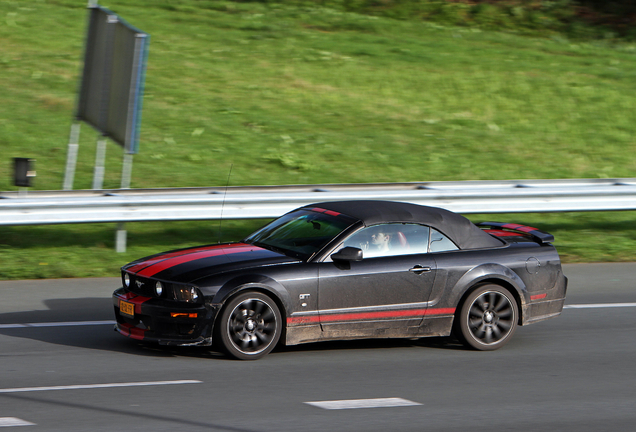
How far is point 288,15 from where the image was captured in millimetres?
25156

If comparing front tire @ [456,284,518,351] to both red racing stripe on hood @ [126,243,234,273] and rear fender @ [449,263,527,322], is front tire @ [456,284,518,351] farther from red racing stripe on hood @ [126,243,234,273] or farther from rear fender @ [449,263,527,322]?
red racing stripe on hood @ [126,243,234,273]

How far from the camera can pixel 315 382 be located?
6910 mm

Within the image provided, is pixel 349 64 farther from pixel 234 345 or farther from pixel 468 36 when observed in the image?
pixel 234 345

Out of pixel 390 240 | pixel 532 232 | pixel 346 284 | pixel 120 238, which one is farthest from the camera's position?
pixel 120 238

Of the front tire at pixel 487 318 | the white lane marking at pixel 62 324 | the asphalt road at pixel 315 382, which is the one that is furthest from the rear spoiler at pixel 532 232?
the white lane marking at pixel 62 324

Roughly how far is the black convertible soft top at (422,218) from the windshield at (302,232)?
0.14 metres

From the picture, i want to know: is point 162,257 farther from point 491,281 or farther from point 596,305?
point 596,305

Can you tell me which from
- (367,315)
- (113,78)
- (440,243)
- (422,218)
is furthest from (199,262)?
(113,78)

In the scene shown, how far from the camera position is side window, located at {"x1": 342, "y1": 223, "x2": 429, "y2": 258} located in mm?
7840

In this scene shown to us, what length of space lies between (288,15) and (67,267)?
50.8 ft

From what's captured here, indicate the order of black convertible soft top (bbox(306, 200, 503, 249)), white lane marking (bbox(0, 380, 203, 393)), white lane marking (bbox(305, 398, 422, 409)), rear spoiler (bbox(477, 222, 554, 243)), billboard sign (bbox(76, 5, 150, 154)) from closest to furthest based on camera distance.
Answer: white lane marking (bbox(305, 398, 422, 409)), white lane marking (bbox(0, 380, 203, 393)), black convertible soft top (bbox(306, 200, 503, 249)), rear spoiler (bbox(477, 222, 554, 243)), billboard sign (bbox(76, 5, 150, 154))

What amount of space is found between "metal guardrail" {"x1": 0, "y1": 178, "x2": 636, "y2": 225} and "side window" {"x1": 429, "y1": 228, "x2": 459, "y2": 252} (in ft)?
13.5

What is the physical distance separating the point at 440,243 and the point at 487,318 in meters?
0.82

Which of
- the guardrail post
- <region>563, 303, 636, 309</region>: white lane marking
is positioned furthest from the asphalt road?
the guardrail post
